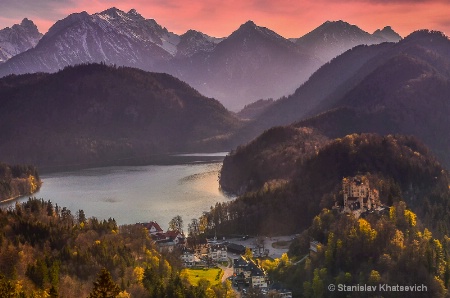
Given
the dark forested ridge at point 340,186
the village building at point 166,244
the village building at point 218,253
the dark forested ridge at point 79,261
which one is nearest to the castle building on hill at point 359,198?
the dark forested ridge at point 340,186

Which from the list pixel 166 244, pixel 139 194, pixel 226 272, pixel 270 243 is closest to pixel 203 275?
pixel 226 272

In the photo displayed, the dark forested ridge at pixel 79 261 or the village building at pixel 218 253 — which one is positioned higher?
the dark forested ridge at pixel 79 261

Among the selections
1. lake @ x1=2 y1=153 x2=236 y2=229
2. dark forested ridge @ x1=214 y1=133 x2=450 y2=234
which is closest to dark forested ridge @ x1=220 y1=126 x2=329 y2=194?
lake @ x1=2 y1=153 x2=236 y2=229

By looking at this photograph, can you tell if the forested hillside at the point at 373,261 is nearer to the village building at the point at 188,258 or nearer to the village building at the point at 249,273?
the village building at the point at 249,273

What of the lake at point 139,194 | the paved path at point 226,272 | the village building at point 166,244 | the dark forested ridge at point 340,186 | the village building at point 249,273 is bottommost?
the paved path at point 226,272

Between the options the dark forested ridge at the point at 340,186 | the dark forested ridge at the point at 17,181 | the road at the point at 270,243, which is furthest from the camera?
the dark forested ridge at the point at 17,181

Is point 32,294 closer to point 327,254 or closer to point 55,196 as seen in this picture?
point 327,254

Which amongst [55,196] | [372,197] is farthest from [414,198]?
[55,196]
